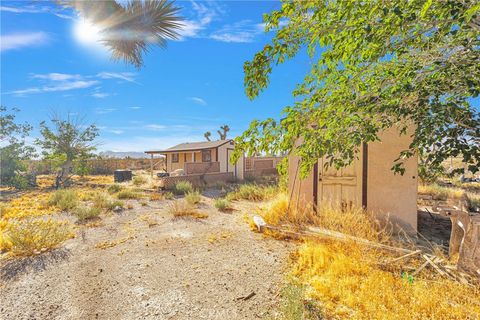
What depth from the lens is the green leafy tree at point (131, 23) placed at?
3256mm

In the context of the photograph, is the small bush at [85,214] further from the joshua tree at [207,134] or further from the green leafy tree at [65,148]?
the joshua tree at [207,134]

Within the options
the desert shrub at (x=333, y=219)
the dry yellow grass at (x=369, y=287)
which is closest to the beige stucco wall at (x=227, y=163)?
the desert shrub at (x=333, y=219)

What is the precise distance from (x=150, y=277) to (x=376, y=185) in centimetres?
529

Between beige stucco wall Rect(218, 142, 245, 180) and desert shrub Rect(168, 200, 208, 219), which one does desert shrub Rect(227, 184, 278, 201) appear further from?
beige stucco wall Rect(218, 142, 245, 180)

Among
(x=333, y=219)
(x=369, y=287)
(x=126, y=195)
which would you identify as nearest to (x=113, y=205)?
(x=126, y=195)

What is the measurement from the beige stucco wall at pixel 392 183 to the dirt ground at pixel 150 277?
2717mm

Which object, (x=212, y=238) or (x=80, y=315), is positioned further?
(x=212, y=238)

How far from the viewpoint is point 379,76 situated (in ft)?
7.98

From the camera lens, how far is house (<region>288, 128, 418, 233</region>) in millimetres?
5043

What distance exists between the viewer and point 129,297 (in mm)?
2803

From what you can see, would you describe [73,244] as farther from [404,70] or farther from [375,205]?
[375,205]

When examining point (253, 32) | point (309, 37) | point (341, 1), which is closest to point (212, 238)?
point (309, 37)

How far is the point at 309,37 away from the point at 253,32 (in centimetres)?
346

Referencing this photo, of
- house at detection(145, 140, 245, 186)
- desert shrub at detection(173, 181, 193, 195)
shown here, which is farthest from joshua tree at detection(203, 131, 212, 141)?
desert shrub at detection(173, 181, 193, 195)
